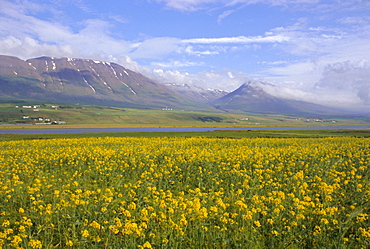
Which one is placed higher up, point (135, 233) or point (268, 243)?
point (135, 233)

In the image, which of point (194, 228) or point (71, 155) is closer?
point (194, 228)

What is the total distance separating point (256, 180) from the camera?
1562 centimetres

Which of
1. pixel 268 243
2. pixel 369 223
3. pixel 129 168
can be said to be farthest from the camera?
pixel 129 168

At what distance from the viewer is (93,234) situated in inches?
344

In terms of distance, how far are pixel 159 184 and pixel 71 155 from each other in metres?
11.7

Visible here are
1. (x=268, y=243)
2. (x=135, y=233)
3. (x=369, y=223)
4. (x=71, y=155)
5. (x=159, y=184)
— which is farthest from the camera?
(x=71, y=155)

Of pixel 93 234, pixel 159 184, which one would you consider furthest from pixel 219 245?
pixel 159 184

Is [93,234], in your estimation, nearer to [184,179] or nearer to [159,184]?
[159,184]

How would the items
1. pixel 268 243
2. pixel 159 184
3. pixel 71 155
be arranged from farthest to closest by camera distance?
pixel 71 155 < pixel 159 184 < pixel 268 243

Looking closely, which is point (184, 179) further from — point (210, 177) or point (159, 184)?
point (159, 184)

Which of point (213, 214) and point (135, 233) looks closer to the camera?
point (135, 233)

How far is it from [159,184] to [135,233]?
24.6 feet

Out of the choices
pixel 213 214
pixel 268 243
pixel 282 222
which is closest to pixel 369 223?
pixel 282 222

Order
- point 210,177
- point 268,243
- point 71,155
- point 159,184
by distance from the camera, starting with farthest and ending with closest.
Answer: point 71,155 < point 210,177 < point 159,184 < point 268,243
